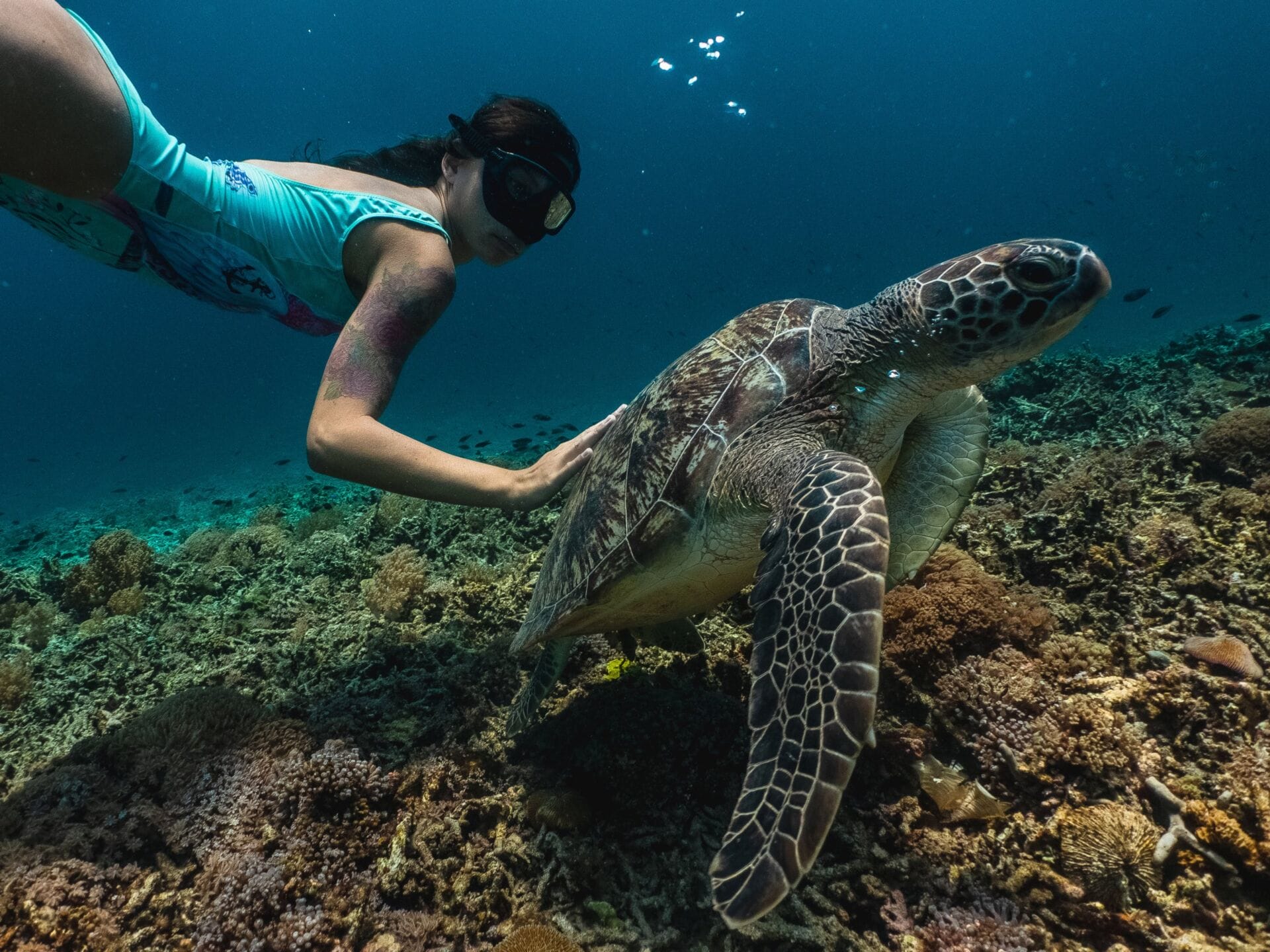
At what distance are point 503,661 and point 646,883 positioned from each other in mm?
1373

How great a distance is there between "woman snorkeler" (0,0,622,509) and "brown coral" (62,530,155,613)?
12.0ft

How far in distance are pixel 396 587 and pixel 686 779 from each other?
100 inches

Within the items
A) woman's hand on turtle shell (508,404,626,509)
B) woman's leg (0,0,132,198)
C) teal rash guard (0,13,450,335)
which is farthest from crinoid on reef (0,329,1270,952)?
woman's leg (0,0,132,198)

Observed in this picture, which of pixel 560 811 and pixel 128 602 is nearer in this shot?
pixel 560 811

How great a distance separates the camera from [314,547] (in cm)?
542

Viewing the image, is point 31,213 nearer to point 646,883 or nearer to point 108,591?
point 646,883

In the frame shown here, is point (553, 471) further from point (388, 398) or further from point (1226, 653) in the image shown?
point (1226, 653)

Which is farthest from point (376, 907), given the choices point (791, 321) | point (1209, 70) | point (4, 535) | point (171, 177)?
point (1209, 70)

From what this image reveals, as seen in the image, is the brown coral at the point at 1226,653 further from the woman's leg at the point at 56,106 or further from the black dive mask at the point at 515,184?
the woman's leg at the point at 56,106

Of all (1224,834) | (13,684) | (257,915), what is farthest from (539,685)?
(13,684)

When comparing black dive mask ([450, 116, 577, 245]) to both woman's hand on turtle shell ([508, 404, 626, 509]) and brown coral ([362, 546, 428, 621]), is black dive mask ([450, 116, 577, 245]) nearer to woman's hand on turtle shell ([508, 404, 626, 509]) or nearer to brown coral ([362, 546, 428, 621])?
woman's hand on turtle shell ([508, 404, 626, 509])

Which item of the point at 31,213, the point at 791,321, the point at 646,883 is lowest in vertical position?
the point at 646,883

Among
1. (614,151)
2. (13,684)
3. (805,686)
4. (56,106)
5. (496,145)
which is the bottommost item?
(13,684)

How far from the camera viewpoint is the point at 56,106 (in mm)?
1833
